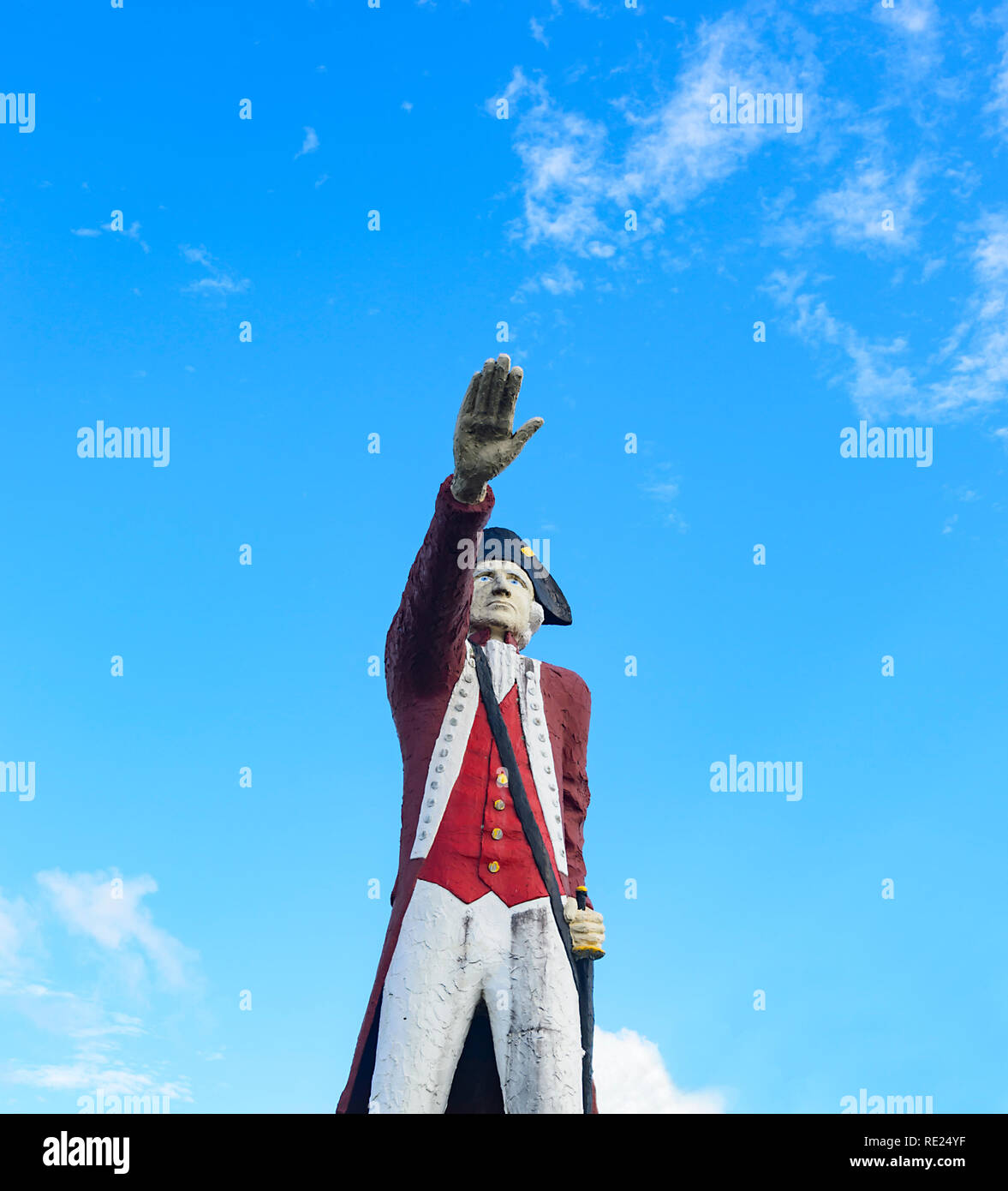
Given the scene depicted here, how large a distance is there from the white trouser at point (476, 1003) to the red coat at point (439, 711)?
0.23 metres

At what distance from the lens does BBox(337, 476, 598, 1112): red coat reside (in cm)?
683

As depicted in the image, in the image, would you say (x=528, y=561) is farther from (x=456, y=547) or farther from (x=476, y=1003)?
(x=476, y=1003)

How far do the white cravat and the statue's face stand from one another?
0.44 ft

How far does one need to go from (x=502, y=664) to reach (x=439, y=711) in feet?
1.79

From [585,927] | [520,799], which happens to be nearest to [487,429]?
[520,799]

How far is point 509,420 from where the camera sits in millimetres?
6707

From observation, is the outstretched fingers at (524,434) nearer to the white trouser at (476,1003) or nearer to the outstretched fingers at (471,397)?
the outstretched fingers at (471,397)

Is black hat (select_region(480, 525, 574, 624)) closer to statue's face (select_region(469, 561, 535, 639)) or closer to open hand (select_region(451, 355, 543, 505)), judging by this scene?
statue's face (select_region(469, 561, 535, 639))

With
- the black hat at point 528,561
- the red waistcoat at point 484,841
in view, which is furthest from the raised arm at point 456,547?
the black hat at point 528,561

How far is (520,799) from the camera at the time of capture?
7.31 m

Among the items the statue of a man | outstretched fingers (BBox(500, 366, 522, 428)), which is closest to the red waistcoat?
the statue of a man
